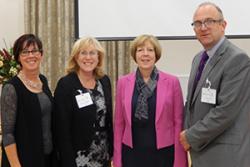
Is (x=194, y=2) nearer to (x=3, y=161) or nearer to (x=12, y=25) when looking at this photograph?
(x=12, y=25)

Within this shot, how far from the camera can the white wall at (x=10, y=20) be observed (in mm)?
5176

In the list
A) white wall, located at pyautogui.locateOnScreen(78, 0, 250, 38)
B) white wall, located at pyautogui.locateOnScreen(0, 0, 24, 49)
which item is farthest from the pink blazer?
white wall, located at pyautogui.locateOnScreen(0, 0, 24, 49)

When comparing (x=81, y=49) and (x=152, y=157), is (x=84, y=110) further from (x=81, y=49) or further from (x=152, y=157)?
(x=152, y=157)

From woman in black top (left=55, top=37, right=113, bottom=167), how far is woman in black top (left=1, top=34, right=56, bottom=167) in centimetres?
10

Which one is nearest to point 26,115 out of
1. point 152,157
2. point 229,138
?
point 152,157

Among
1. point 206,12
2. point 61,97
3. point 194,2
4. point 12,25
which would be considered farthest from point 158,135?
point 12,25

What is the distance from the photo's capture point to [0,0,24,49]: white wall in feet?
17.0

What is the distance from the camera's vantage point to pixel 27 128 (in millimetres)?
2295

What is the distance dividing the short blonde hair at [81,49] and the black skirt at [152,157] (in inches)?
22.7

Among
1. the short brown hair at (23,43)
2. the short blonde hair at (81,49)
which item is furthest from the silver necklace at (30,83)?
the short blonde hair at (81,49)

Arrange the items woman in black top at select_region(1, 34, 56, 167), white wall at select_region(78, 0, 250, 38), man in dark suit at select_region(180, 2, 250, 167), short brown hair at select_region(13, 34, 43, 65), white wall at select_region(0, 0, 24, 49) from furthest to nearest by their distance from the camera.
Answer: white wall at select_region(0, 0, 24, 49) → white wall at select_region(78, 0, 250, 38) → short brown hair at select_region(13, 34, 43, 65) → woman in black top at select_region(1, 34, 56, 167) → man in dark suit at select_region(180, 2, 250, 167)

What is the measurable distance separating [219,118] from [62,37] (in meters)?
3.10

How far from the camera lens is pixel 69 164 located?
7.94ft

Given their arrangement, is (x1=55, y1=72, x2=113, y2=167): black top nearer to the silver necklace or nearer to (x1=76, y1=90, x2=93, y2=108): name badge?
(x1=76, y1=90, x2=93, y2=108): name badge
